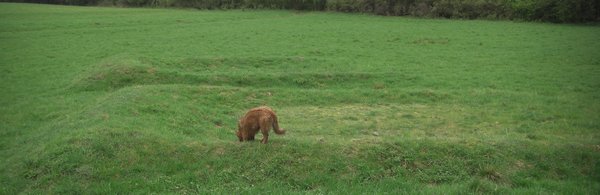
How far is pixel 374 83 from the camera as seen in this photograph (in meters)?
26.2

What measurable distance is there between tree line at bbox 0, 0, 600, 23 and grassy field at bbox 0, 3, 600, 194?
10.0 meters

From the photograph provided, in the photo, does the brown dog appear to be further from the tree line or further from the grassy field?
the tree line

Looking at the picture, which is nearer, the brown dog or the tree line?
the brown dog

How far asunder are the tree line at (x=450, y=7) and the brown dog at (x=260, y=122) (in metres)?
54.5

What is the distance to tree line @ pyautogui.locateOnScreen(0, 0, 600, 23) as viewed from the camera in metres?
55.2

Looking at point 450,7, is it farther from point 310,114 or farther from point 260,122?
point 260,122

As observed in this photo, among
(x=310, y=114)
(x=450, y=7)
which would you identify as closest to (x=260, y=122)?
(x=310, y=114)

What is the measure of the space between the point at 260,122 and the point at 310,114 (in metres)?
8.47

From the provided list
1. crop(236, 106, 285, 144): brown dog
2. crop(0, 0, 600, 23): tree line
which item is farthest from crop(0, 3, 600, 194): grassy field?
crop(0, 0, 600, 23): tree line

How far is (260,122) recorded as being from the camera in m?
12.1

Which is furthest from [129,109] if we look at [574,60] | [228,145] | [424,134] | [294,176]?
[574,60]

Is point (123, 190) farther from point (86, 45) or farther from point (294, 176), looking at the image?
point (86, 45)

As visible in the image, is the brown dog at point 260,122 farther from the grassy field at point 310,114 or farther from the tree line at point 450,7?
the tree line at point 450,7

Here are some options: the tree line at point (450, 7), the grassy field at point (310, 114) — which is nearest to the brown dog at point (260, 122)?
the grassy field at point (310, 114)
